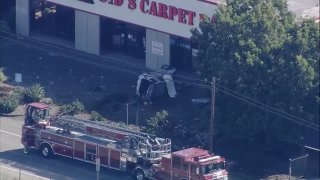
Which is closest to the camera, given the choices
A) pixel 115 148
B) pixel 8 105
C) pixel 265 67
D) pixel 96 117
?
pixel 115 148

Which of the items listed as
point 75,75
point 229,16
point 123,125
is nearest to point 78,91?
point 75,75

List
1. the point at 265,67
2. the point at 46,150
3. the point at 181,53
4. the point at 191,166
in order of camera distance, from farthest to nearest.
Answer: the point at 181,53 < the point at 46,150 < the point at 265,67 < the point at 191,166

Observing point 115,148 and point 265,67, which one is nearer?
point 115,148

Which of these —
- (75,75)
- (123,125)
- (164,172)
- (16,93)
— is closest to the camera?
(164,172)

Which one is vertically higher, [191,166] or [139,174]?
[191,166]

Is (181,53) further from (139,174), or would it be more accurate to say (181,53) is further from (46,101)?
(139,174)

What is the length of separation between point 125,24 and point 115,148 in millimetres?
23393

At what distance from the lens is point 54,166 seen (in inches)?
2398

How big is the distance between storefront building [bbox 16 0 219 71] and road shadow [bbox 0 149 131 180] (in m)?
14.7

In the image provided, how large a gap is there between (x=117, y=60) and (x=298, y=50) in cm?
2136

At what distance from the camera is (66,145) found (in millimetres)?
60969

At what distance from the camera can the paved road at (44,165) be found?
5943cm

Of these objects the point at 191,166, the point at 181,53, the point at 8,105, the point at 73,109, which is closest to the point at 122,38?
the point at 181,53

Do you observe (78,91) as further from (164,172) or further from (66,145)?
(164,172)
